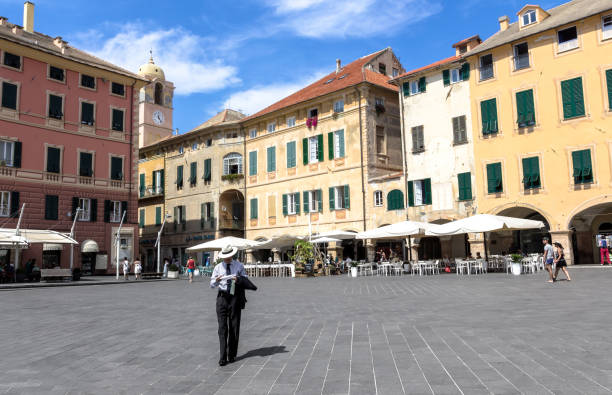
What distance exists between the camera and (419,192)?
105ft

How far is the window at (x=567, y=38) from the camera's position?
26.6 meters

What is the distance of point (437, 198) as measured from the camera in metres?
31.0

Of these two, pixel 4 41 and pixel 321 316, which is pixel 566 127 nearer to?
pixel 321 316

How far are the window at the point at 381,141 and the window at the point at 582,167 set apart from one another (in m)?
12.5

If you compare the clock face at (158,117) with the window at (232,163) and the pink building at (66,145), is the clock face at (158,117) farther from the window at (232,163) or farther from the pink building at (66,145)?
the pink building at (66,145)

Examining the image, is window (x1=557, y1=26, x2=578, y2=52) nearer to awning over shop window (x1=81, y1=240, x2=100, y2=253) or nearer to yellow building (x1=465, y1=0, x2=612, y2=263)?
yellow building (x1=465, y1=0, x2=612, y2=263)

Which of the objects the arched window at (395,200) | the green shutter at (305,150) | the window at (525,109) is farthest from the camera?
the green shutter at (305,150)

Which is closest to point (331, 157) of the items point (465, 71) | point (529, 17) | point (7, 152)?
point (465, 71)

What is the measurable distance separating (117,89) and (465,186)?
2465 centimetres

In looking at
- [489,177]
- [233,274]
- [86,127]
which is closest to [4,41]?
[86,127]

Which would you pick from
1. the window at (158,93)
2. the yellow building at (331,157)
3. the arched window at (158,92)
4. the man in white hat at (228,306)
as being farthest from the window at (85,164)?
the arched window at (158,92)

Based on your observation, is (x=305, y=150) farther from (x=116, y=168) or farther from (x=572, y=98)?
(x=572, y=98)

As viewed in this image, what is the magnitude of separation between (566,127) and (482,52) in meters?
6.43

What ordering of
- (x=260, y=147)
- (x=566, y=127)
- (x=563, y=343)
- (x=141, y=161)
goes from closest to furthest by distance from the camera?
(x=563, y=343) → (x=566, y=127) → (x=260, y=147) → (x=141, y=161)
